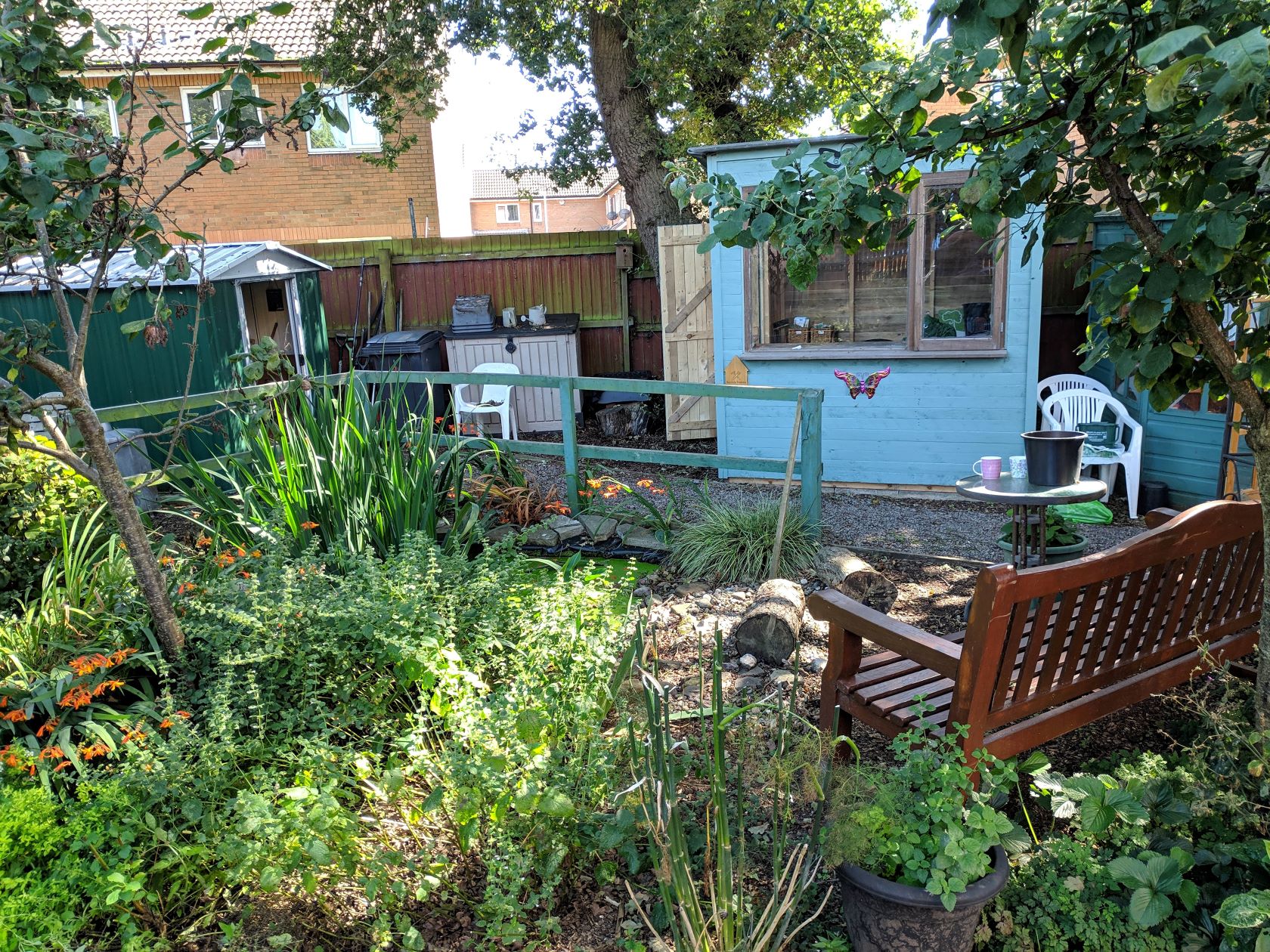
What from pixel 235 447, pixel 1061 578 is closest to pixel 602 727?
pixel 1061 578

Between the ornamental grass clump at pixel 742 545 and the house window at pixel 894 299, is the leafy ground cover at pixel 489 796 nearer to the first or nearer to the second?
the ornamental grass clump at pixel 742 545

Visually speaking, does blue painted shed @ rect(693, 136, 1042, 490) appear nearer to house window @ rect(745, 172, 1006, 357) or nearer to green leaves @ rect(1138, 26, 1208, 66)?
house window @ rect(745, 172, 1006, 357)

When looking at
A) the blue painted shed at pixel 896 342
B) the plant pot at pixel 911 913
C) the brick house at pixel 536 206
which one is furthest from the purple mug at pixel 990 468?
the brick house at pixel 536 206

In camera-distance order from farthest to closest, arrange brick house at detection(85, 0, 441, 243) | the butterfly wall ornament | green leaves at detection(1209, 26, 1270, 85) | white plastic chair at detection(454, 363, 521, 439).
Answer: brick house at detection(85, 0, 441, 243)
white plastic chair at detection(454, 363, 521, 439)
the butterfly wall ornament
green leaves at detection(1209, 26, 1270, 85)

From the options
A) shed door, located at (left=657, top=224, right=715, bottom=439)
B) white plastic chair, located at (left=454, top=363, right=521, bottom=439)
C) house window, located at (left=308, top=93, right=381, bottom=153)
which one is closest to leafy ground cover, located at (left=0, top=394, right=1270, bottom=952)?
white plastic chair, located at (left=454, top=363, right=521, bottom=439)

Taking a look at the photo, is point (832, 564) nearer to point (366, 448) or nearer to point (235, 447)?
point (366, 448)

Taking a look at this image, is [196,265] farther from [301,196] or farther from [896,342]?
[301,196]

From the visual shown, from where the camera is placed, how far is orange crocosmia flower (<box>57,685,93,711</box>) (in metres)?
2.73

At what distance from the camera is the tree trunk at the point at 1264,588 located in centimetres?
245

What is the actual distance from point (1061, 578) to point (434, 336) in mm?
8527

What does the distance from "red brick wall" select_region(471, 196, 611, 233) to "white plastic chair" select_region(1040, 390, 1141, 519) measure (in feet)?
108

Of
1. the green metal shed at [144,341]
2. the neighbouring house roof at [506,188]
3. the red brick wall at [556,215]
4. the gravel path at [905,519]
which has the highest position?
the neighbouring house roof at [506,188]

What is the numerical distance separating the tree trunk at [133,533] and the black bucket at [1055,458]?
3.52 m

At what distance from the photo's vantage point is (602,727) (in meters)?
3.11
